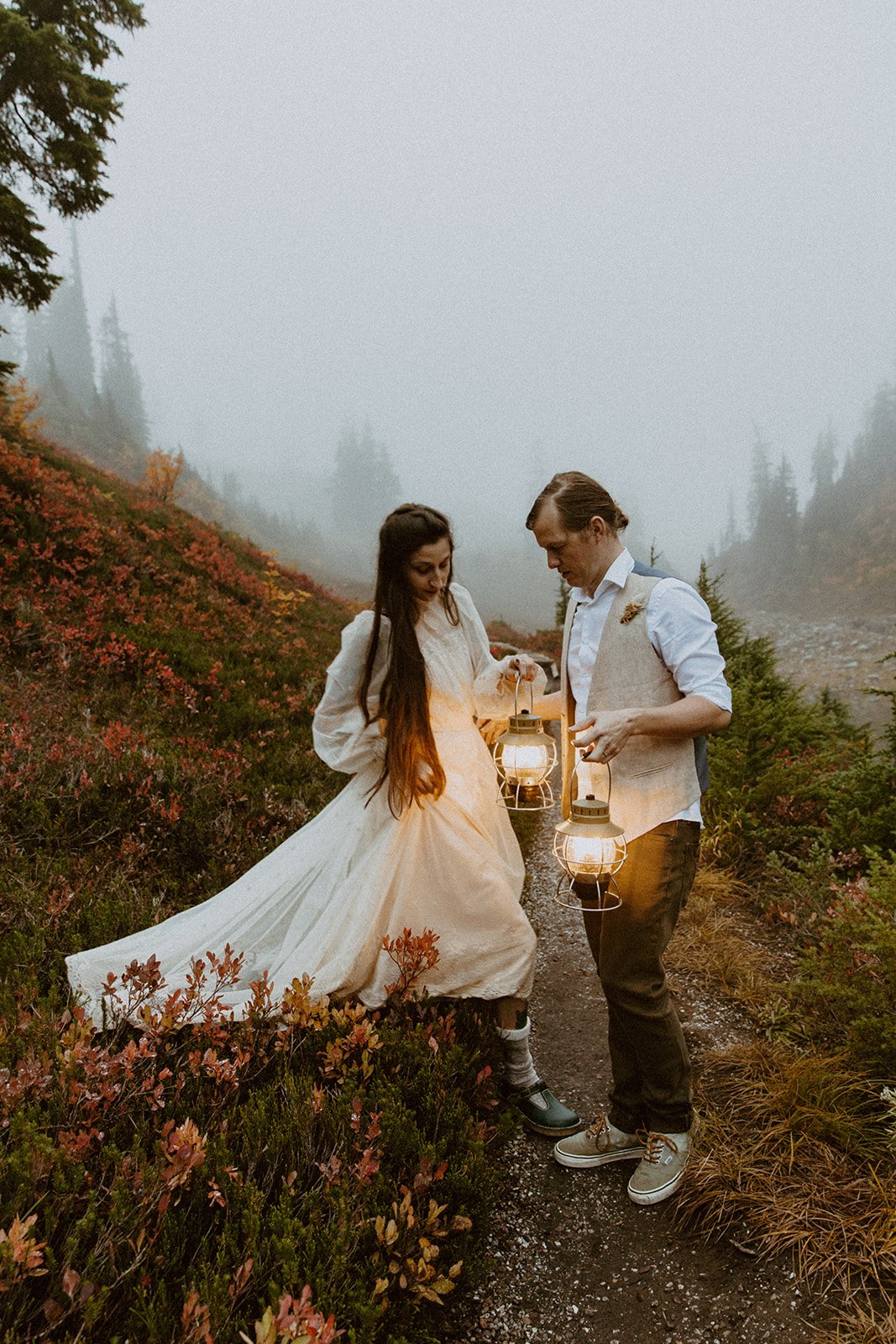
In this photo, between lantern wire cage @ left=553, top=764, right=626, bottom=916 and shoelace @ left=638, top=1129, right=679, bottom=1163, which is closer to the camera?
lantern wire cage @ left=553, top=764, right=626, bottom=916

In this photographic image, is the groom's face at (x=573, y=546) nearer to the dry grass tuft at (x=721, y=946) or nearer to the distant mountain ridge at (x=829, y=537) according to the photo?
the dry grass tuft at (x=721, y=946)

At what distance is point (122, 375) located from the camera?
259ft

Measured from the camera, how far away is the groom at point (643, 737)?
240 centimetres

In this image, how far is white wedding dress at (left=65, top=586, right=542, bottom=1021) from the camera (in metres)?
3.03

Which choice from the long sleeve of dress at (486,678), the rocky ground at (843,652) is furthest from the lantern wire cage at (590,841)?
the rocky ground at (843,652)

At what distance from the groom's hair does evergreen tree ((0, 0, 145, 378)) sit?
958 centimetres

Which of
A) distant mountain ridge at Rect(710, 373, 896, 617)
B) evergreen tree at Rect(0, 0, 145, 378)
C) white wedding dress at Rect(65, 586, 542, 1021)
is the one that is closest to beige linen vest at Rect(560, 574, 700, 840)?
white wedding dress at Rect(65, 586, 542, 1021)

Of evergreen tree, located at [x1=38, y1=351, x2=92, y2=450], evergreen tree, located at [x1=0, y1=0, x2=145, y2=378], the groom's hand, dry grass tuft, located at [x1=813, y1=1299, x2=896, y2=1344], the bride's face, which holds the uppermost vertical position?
evergreen tree, located at [x1=38, y1=351, x2=92, y2=450]

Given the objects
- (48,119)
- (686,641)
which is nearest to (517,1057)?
(686,641)

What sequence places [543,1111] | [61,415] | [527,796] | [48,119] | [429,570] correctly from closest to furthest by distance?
[527,796] < [429,570] < [543,1111] < [48,119] < [61,415]

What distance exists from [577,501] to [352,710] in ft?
4.60

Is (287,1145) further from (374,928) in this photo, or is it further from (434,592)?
(434,592)

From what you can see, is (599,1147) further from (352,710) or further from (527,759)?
(352,710)

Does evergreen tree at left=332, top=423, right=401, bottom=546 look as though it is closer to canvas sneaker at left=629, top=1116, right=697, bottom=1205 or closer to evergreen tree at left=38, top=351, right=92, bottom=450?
evergreen tree at left=38, top=351, right=92, bottom=450
